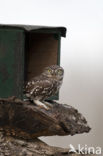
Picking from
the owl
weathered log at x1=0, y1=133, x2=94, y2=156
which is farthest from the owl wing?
weathered log at x1=0, y1=133, x2=94, y2=156

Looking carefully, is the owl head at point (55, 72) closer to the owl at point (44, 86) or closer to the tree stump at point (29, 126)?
the owl at point (44, 86)

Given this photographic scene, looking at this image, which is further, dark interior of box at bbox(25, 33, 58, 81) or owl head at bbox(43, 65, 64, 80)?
dark interior of box at bbox(25, 33, 58, 81)

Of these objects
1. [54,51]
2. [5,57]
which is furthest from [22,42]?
[54,51]

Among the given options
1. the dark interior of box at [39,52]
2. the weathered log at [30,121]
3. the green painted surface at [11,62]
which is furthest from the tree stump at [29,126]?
the dark interior of box at [39,52]

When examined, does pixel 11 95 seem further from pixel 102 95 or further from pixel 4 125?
pixel 102 95

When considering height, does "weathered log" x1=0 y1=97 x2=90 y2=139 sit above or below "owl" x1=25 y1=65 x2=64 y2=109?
below

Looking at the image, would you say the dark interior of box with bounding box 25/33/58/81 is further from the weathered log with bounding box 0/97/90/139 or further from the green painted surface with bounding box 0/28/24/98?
the weathered log with bounding box 0/97/90/139

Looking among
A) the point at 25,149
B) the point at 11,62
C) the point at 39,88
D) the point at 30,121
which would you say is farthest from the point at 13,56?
the point at 25,149
